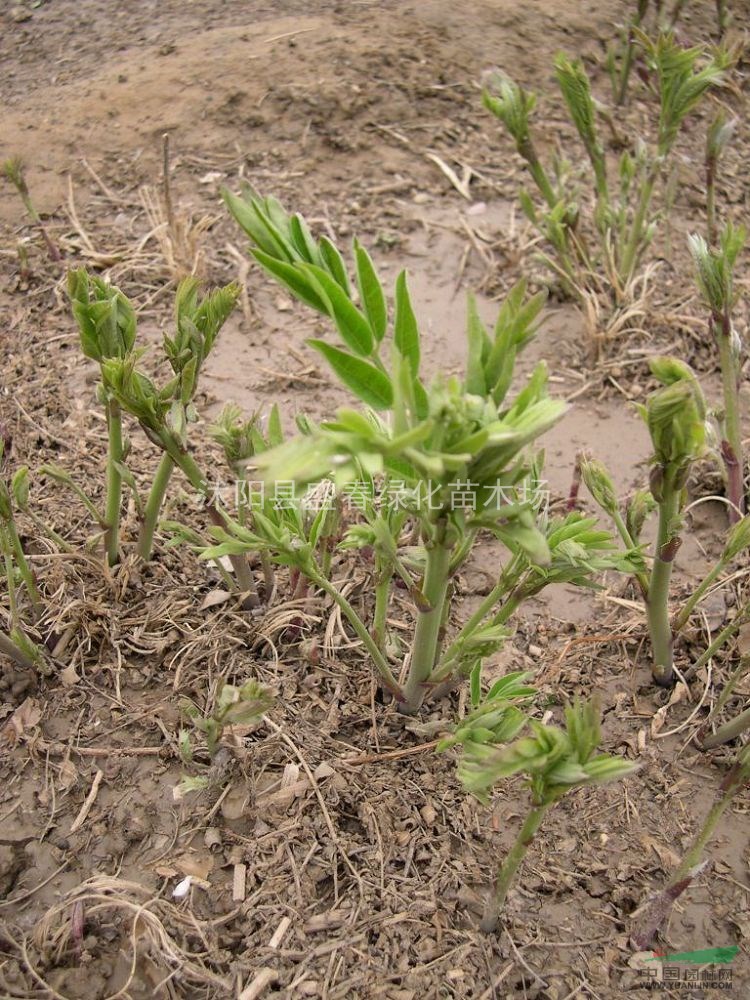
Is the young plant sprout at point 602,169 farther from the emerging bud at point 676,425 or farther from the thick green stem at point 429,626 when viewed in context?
the thick green stem at point 429,626

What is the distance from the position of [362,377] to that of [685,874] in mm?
1123

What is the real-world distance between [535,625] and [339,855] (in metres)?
0.79

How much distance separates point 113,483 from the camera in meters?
2.12

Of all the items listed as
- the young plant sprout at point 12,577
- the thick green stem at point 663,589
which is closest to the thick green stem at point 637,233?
the thick green stem at point 663,589

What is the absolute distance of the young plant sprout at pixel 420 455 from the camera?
1.21 meters

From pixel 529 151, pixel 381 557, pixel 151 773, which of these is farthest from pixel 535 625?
pixel 529 151

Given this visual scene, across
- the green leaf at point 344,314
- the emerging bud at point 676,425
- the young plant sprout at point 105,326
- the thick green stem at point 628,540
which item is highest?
the green leaf at point 344,314

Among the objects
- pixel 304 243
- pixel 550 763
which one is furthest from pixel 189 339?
pixel 550 763

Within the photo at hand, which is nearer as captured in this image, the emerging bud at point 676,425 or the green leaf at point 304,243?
the emerging bud at point 676,425

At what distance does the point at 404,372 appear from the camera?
129 centimetres

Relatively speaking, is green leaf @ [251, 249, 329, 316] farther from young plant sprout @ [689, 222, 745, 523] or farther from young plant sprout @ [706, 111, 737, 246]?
young plant sprout @ [706, 111, 737, 246]

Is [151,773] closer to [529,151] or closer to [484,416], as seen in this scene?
[484,416]

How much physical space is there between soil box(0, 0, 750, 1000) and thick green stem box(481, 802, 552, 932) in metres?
0.05

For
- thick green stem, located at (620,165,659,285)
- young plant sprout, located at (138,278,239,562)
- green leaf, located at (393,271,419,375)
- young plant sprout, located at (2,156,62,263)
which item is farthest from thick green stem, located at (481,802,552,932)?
young plant sprout, located at (2,156,62,263)
